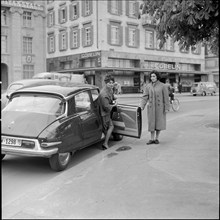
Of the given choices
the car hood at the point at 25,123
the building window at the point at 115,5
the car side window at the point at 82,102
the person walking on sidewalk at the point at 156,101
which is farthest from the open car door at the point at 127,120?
the building window at the point at 115,5

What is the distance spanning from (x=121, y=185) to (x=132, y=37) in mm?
32602

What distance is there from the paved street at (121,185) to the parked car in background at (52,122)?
0.37 meters

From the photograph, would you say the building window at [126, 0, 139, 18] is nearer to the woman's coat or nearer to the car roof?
the woman's coat

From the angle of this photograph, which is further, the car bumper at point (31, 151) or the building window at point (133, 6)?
the building window at point (133, 6)

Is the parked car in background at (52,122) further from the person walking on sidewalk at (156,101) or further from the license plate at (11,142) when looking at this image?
the person walking on sidewalk at (156,101)

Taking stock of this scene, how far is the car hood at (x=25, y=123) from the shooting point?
505 centimetres

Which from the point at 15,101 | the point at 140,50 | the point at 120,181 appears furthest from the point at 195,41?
the point at 140,50

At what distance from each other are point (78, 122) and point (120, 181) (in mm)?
1763

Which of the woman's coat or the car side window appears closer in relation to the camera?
the car side window

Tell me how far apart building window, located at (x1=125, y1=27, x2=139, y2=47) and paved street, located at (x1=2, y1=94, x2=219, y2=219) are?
93.4ft

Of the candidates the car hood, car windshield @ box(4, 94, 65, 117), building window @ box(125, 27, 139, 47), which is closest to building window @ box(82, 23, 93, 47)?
car windshield @ box(4, 94, 65, 117)

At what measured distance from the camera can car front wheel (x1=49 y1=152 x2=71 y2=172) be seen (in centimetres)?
520

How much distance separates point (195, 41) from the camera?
14.0ft

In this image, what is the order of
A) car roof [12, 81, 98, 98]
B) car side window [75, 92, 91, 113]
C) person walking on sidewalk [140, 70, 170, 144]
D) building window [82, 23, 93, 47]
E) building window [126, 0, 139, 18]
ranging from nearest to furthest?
car roof [12, 81, 98, 98] → car side window [75, 92, 91, 113] → person walking on sidewalk [140, 70, 170, 144] → building window [126, 0, 139, 18] → building window [82, 23, 93, 47]
